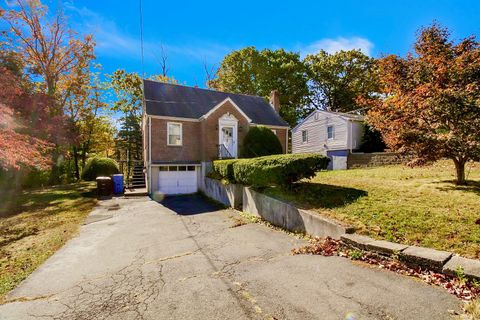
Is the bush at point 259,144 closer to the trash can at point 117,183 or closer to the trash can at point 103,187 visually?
the trash can at point 117,183

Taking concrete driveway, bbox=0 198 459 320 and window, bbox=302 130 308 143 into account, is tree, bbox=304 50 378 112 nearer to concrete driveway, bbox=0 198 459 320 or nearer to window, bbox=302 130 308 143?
window, bbox=302 130 308 143

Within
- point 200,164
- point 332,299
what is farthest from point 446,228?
point 200,164

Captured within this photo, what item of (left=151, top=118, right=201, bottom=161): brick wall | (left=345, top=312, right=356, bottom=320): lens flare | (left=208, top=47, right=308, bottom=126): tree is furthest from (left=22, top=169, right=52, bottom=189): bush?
(left=345, top=312, right=356, bottom=320): lens flare

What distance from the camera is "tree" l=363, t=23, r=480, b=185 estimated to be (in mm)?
8172

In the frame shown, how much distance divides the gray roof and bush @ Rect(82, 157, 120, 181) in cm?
997

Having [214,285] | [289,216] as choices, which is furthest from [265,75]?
[214,285]

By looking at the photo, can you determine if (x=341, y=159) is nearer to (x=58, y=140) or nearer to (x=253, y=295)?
(x=253, y=295)

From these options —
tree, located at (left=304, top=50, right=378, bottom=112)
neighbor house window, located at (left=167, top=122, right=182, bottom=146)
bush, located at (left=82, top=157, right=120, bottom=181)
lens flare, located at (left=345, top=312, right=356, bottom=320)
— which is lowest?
lens flare, located at (left=345, top=312, right=356, bottom=320)

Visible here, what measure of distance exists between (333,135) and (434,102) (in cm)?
1694

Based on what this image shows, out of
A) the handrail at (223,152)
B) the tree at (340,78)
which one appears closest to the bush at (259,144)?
the handrail at (223,152)

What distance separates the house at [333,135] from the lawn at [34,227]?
1956 centimetres

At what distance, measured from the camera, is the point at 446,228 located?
5.69m

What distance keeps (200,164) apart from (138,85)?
22.0 meters

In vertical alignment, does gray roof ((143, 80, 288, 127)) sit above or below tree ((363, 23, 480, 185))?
above
